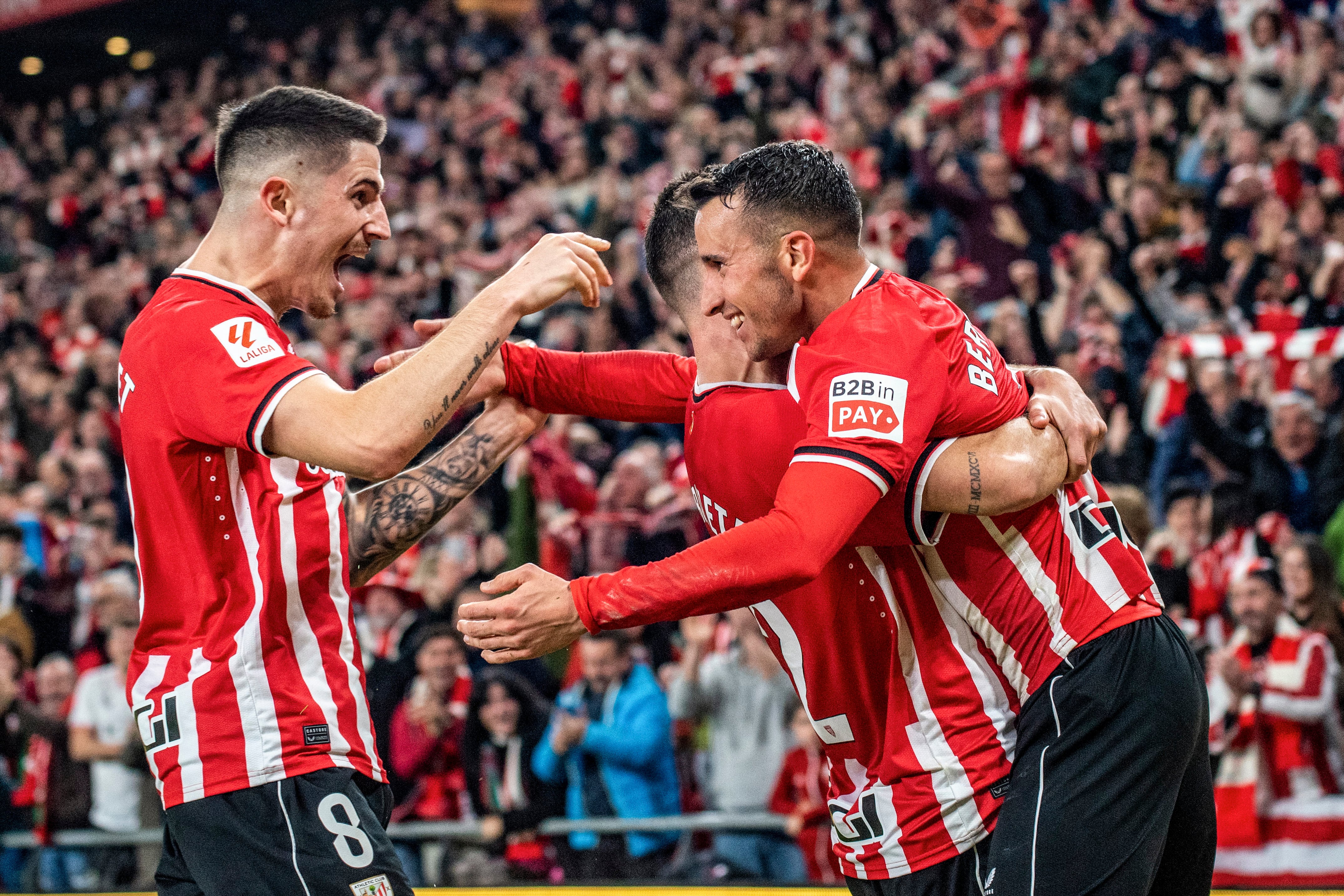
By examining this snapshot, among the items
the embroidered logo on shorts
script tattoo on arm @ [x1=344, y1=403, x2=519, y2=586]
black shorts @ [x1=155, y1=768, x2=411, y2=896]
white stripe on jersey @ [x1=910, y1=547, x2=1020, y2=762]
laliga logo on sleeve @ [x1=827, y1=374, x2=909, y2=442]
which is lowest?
the embroidered logo on shorts

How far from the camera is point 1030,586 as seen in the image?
289 cm

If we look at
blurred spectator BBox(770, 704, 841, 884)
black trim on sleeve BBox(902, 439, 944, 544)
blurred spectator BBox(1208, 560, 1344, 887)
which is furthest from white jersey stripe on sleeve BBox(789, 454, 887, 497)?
blurred spectator BBox(1208, 560, 1344, 887)

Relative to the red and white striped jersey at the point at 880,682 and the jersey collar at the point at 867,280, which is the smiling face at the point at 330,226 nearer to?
the red and white striped jersey at the point at 880,682

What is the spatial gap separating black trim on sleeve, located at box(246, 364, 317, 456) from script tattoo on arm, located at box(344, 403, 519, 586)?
69 cm

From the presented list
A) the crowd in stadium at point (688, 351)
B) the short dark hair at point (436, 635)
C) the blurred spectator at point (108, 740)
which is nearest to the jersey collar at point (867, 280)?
the crowd in stadium at point (688, 351)

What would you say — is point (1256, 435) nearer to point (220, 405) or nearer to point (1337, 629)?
point (1337, 629)

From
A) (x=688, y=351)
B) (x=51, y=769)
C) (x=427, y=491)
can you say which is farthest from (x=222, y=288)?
(x=688, y=351)

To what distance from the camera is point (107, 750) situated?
728 cm

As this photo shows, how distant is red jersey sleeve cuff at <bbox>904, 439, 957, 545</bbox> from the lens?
8.98ft

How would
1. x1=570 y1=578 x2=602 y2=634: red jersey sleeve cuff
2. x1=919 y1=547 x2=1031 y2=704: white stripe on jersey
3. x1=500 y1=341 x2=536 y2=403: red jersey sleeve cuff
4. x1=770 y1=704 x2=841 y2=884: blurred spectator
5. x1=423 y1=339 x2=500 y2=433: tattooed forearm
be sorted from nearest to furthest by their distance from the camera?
x1=570 y1=578 x2=602 y2=634: red jersey sleeve cuff
x1=423 y1=339 x2=500 y2=433: tattooed forearm
x1=919 y1=547 x2=1031 y2=704: white stripe on jersey
x1=500 y1=341 x2=536 y2=403: red jersey sleeve cuff
x1=770 y1=704 x2=841 y2=884: blurred spectator

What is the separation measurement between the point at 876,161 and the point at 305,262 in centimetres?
834

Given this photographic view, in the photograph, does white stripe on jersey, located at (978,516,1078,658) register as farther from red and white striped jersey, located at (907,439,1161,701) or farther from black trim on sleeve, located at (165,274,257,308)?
black trim on sleeve, located at (165,274,257,308)

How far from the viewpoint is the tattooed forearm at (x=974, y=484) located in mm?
2740

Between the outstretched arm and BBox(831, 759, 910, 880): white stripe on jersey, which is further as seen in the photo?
the outstretched arm
